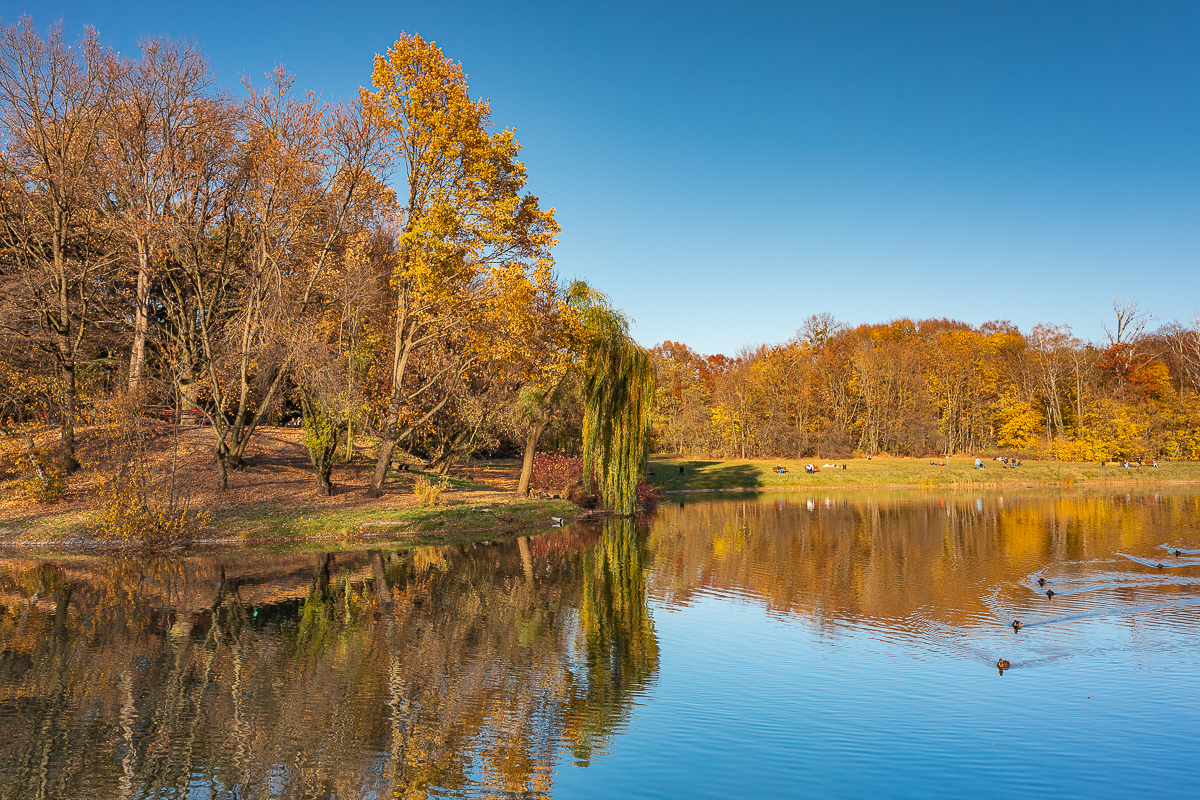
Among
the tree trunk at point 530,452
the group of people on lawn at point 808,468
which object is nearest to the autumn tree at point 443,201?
the tree trunk at point 530,452

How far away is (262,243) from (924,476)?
43812 mm

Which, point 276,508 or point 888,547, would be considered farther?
point 276,508

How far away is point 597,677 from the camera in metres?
9.65

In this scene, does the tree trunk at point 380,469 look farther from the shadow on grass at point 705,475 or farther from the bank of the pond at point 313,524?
the shadow on grass at point 705,475

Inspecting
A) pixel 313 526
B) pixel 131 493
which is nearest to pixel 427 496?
pixel 313 526

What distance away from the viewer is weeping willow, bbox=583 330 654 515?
29.8 metres

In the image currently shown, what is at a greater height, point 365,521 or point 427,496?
point 427,496

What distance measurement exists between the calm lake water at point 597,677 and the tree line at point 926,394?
4610 centimetres

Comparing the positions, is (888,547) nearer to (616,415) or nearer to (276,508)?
(616,415)

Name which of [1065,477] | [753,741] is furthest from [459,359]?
[1065,477]

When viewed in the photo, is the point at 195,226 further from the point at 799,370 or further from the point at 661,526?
the point at 799,370

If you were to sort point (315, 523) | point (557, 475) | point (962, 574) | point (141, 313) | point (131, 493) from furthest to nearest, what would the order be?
point (557, 475), point (141, 313), point (315, 523), point (131, 493), point (962, 574)

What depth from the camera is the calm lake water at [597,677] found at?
6.64 m

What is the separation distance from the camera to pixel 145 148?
79.9 ft
